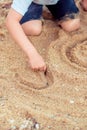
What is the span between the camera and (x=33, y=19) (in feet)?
7.25

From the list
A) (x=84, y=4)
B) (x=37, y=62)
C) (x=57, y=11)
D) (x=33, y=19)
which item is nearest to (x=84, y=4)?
(x=84, y=4)

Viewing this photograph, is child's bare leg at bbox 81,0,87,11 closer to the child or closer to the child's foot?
the child's foot

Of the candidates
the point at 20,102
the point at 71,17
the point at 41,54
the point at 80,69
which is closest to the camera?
the point at 20,102

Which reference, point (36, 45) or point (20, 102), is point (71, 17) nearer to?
point (36, 45)

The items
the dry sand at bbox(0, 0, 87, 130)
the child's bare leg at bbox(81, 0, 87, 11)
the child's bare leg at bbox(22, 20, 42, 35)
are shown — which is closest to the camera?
the dry sand at bbox(0, 0, 87, 130)

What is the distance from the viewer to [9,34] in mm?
2137

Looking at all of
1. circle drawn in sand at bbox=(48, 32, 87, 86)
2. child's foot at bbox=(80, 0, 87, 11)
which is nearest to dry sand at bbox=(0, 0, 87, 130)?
circle drawn in sand at bbox=(48, 32, 87, 86)

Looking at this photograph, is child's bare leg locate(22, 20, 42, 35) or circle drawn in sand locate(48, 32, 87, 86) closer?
circle drawn in sand locate(48, 32, 87, 86)

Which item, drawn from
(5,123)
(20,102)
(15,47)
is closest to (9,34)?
(15,47)

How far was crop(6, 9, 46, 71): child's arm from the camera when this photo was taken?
1.83 metres

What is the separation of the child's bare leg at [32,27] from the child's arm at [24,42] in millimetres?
184

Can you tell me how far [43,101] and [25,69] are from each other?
0.96 feet

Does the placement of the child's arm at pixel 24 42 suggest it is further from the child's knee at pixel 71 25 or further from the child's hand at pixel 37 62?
the child's knee at pixel 71 25

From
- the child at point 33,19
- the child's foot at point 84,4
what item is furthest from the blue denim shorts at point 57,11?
the child's foot at point 84,4
